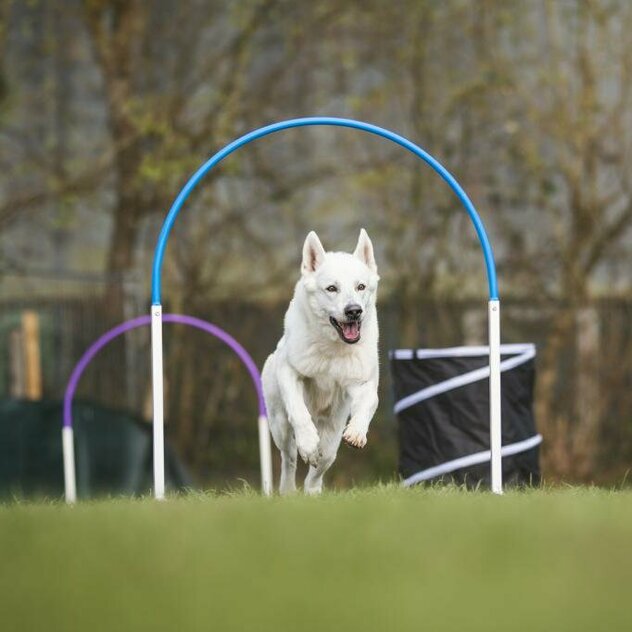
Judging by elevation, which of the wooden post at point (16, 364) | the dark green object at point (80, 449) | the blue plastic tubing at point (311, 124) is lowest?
the dark green object at point (80, 449)

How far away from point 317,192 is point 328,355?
340 inches

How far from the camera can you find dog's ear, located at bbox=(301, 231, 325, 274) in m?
7.03

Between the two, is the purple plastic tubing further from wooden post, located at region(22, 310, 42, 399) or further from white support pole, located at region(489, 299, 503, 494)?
wooden post, located at region(22, 310, 42, 399)

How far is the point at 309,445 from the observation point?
6.79 meters

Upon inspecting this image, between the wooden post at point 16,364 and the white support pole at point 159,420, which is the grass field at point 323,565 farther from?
the wooden post at point 16,364

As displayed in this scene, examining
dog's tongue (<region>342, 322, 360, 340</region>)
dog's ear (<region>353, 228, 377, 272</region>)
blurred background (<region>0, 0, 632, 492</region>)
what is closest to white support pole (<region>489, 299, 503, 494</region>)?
dog's ear (<region>353, 228, 377, 272</region>)

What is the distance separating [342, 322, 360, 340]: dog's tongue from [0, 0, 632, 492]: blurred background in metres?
7.88

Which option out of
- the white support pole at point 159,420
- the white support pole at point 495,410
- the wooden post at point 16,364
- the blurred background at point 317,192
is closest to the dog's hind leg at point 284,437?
the white support pole at point 159,420

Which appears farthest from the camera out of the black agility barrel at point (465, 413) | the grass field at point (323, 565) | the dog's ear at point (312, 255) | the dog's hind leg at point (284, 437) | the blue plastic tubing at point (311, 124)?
the black agility barrel at point (465, 413)

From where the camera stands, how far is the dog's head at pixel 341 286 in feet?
22.3

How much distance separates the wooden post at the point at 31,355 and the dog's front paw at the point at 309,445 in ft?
27.8

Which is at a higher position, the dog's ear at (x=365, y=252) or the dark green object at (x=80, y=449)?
the dog's ear at (x=365, y=252)

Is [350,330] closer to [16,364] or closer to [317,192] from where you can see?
[16,364]

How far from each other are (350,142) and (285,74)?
1040 millimetres
